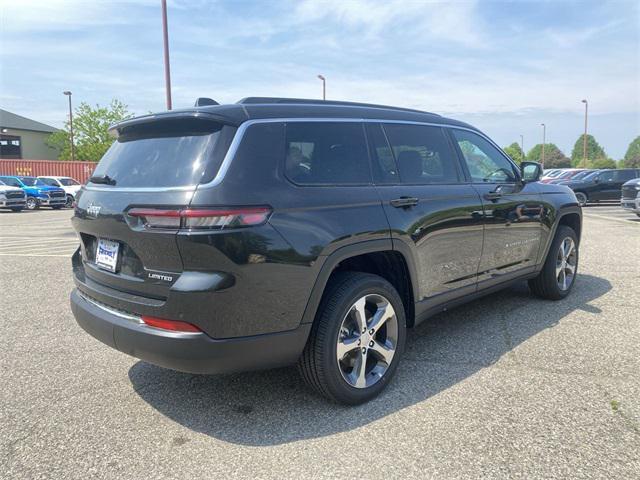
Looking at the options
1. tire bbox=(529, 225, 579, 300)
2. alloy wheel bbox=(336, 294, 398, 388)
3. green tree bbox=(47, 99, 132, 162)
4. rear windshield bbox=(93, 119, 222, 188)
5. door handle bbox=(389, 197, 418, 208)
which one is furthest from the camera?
green tree bbox=(47, 99, 132, 162)

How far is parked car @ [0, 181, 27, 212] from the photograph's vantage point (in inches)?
866

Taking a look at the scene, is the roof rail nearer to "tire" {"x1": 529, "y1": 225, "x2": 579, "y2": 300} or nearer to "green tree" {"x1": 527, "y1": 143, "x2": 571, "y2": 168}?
"tire" {"x1": 529, "y1": 225, "x2": 579, "y2": 300}

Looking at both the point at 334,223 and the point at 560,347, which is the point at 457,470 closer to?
the point at 334,223

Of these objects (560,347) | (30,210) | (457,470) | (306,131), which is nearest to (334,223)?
(306,131)

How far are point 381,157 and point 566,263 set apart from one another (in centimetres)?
317

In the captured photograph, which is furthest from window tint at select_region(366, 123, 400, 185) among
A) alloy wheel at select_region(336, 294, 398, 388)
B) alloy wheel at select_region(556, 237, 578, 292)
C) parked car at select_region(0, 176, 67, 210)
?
parked car at select_region(0, 176, 67, 210)

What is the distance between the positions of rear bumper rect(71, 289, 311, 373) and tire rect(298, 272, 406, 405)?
0.13 metres

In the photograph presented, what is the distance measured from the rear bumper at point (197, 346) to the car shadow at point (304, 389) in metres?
0.40

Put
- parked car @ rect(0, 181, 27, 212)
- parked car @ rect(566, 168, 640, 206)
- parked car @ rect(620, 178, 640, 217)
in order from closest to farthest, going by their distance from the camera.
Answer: parked car @ rect(620, 178, 640, 217) < parked car @ rect(0, 181, 27, 212) < parked car @ rect(566, 168, 640, 206)

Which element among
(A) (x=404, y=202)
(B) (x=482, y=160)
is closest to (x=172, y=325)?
(A) (x=404, y=202)

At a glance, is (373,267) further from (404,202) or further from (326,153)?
(326,153)

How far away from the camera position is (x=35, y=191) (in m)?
24.0

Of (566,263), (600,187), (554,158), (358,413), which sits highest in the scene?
(554,158)

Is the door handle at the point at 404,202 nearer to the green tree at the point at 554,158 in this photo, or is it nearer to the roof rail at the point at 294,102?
the roof rail at the point at 294,102
